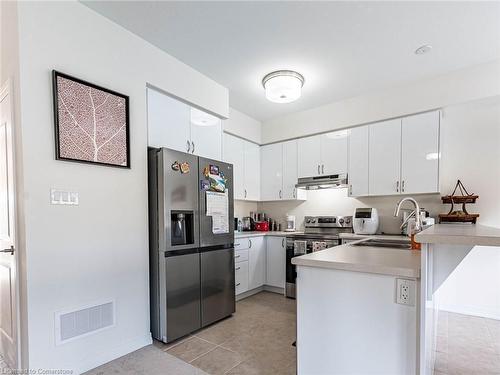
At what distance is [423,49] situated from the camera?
2562 mm

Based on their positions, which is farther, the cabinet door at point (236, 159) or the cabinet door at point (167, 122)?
the cabinet door at point (236, 159)

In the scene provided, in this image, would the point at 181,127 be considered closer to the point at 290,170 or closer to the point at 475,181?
the point at 290,170

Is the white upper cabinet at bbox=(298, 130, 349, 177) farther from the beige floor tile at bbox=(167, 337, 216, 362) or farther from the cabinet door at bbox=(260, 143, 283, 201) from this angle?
the beige floor tile at bbox=(167, 337, 216, 362)

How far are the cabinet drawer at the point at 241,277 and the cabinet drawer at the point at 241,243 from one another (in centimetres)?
19

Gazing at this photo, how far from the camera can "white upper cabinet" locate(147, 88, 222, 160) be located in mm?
2582

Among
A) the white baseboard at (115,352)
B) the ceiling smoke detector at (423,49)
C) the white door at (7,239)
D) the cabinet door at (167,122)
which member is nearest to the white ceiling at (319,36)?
the ceiling smoke detector at (423,49)

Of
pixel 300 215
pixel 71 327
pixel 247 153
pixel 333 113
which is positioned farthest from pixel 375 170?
pixel 71 327

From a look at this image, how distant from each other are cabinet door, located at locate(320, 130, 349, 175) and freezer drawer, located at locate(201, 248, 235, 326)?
71.4 inches

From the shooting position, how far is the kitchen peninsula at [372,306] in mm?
1218

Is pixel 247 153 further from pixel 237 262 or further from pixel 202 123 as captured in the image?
pixel 237 262

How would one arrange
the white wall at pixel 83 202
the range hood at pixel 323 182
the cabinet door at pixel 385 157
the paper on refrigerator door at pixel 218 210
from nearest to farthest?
the white wall at pixel 83 202 → the paper on refrigerator door at pixel 218 210 → the cabinet door at pixel 385 157 → the range hood at pixel 323 182

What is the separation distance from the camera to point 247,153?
14.2 ft

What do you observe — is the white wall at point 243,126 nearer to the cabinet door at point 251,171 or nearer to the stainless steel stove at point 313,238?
the cabinet door at point 251,171

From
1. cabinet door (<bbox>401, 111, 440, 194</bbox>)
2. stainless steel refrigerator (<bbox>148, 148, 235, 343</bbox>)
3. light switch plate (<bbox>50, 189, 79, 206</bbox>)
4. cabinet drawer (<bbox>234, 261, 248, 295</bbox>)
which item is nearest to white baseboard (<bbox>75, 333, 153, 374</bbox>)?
stainless steel refrigerator (<bbox>148, 148, 235, 343</bbox>)
